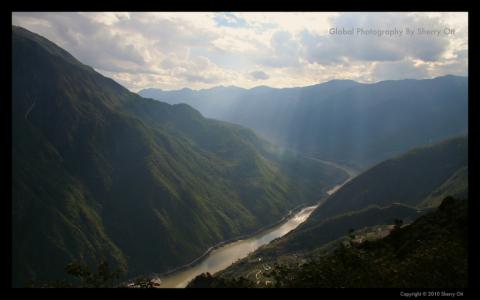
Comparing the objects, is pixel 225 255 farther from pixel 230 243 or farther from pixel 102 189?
pixel 102 189

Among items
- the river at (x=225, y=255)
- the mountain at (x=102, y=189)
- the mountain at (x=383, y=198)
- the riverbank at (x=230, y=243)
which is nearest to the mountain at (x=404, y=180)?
the mountain at (x=383, y=198)

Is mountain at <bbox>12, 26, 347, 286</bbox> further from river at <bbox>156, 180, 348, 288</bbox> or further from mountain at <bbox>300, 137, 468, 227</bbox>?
mountain at <bbox>300, 137, 468, 227</bbox>

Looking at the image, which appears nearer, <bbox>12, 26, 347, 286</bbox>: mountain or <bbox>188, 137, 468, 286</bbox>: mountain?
<bbox>188, 137, 468, 286</bbox>: mountain

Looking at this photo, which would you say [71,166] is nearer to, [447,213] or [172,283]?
[172,283]

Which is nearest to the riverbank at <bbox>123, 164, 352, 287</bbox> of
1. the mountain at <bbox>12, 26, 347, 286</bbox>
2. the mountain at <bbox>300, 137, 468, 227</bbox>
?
the mountain at <bbox>12, 26, 347, 286</bbox>

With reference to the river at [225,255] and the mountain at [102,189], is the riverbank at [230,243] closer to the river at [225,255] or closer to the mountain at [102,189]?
the river at [225,255]

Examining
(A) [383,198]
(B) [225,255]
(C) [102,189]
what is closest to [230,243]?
(B) [225,255]
